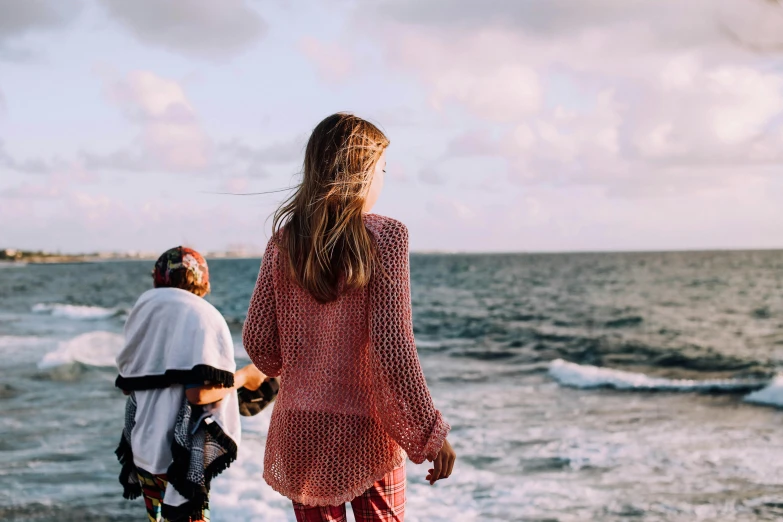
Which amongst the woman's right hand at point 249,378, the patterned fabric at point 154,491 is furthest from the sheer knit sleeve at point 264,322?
the patterned fabric at point 154,491

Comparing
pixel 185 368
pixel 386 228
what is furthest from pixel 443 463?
pixel 185 368

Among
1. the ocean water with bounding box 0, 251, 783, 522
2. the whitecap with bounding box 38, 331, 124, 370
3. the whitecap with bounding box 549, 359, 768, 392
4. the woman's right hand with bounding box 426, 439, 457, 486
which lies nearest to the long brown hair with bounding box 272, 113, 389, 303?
the woman's right hand with bounding box 426, 439, 457, 486

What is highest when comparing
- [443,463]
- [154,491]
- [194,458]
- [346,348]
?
[346,348]

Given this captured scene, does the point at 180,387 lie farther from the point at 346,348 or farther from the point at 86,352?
the point at 86,352

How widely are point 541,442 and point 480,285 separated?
121 ft

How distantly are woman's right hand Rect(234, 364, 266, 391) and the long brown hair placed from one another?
3.09 ft

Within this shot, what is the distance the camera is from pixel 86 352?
553 inches

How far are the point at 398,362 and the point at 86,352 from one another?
13.5 metres

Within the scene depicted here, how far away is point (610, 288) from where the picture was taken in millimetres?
39750

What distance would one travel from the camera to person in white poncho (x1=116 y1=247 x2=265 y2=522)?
8.92 feet

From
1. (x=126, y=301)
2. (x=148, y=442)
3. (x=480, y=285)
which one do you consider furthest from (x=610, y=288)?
(x=148, y=442)

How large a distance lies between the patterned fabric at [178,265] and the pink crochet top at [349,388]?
76cm

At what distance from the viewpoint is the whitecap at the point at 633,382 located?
1276cm

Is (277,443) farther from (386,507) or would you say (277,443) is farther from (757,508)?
(757,508)
